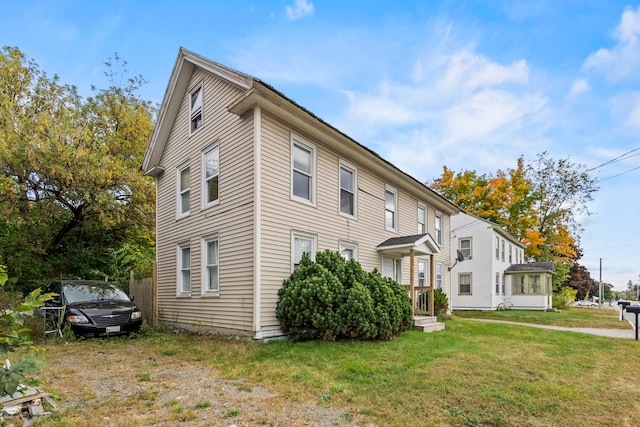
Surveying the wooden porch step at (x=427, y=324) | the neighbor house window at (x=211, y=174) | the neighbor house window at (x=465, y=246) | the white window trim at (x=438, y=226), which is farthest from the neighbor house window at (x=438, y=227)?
the neighbor house window at (x=211, y=174)

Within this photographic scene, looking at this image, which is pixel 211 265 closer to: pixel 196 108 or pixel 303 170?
pixel 303 170

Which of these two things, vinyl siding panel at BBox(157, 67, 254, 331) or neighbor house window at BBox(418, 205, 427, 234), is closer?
vinyl siding panel at BBox(157, 67, 254, 331)

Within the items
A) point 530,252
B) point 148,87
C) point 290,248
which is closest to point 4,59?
point 148,87

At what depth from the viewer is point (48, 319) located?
8852 millimetres

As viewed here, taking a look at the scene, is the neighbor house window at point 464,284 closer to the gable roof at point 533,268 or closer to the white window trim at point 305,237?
the gable roof at point 533,268

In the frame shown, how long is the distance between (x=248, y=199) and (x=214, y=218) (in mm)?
1733

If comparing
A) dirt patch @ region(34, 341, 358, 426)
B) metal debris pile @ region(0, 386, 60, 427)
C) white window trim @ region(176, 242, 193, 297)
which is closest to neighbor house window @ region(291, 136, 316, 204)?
white window trim @ region(176, 242, 193, 297)

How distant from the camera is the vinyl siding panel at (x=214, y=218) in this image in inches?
338

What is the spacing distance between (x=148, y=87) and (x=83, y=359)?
15.5m

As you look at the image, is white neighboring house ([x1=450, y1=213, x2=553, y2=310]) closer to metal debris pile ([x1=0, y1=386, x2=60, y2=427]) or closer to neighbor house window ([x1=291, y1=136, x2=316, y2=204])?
neighbor house window ([x1=291, y1=136, x2=316, y2=204])

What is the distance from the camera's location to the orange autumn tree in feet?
98.2

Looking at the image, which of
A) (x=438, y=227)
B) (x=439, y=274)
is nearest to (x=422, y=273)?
(x=439, y=274)

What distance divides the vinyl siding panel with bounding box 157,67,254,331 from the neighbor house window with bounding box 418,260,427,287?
8.73 meters

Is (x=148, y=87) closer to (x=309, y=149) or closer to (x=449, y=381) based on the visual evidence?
(x=309, y=149)
